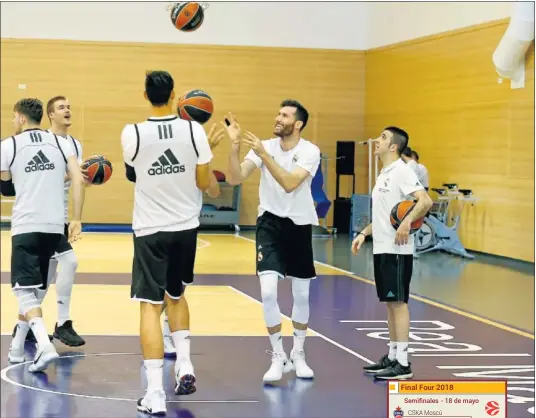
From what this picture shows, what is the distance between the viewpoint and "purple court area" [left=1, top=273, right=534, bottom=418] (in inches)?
240

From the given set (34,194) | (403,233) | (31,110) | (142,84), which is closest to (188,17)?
(31,110)

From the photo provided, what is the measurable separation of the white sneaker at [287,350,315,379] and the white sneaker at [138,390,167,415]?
1.34 metres

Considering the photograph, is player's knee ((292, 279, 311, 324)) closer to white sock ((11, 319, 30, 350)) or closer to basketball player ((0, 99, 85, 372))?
basketball player ((0, 99, 85, 372))

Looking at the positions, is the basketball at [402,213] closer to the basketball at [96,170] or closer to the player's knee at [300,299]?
the player's knee at [300,299]

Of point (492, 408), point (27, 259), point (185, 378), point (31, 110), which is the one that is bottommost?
point (185, 378)

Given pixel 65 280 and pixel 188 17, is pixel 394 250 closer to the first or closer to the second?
pixel 65 280

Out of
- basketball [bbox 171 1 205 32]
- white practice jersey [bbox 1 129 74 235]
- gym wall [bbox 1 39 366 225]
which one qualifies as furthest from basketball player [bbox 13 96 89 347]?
gym wall [bbox 1 39 366 225]

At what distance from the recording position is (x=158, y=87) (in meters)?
5.94

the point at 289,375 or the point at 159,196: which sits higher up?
the point at 159,196

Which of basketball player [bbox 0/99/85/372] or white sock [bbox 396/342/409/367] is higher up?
basketball player [bbox 0/99/85/372]

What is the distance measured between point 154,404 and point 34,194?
2.00 m

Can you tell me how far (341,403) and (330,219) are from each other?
52.0 ft

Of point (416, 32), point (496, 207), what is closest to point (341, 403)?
point (496, 207)

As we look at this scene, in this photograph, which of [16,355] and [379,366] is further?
[16,355]
